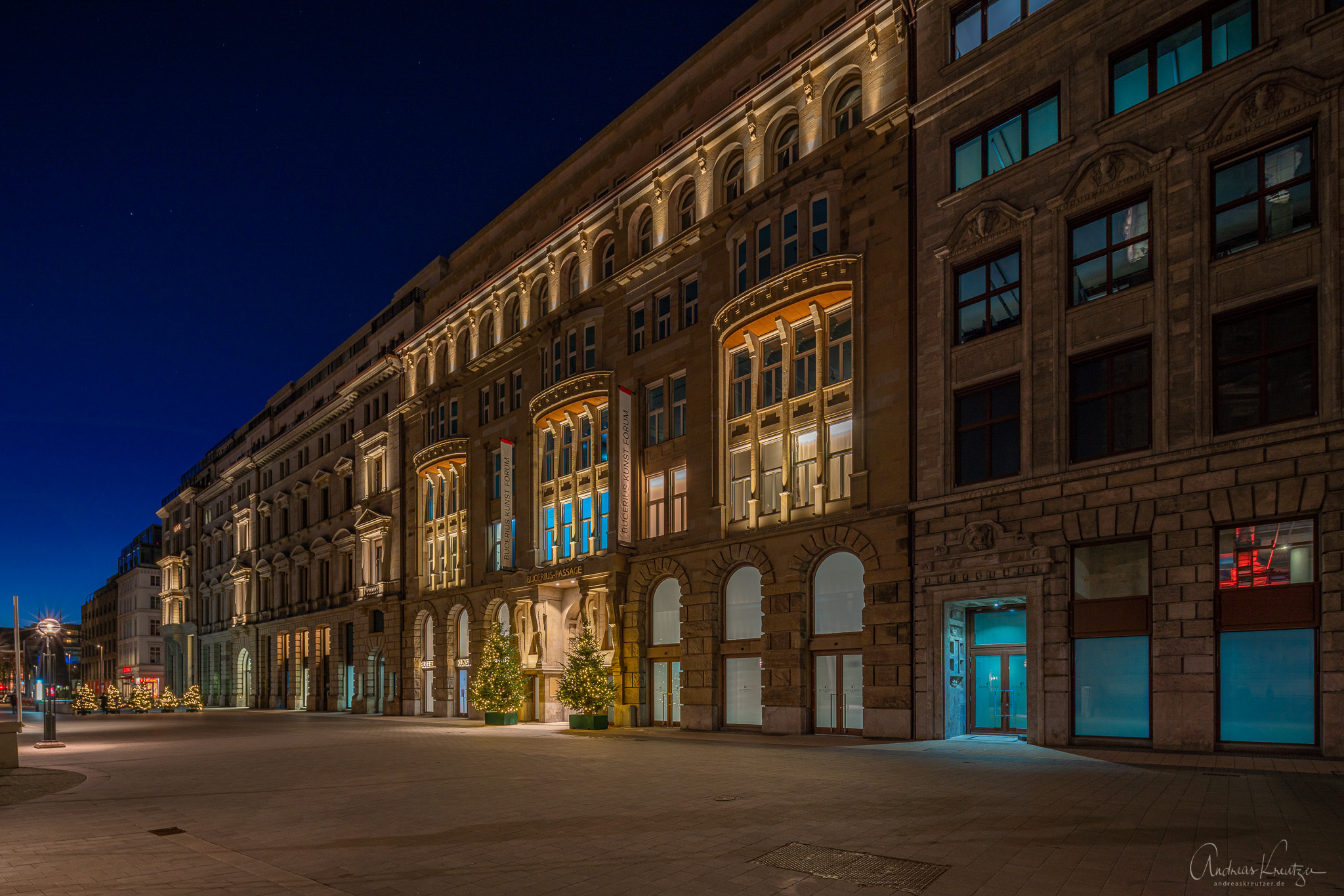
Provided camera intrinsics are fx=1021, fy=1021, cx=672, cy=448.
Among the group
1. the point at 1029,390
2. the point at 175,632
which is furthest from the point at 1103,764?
the point at 175,632

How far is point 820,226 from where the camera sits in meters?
31.5

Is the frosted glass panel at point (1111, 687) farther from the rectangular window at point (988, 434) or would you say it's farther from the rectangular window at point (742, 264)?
the rectangular window at point (742, 264)

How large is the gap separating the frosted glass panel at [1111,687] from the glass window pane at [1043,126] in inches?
478

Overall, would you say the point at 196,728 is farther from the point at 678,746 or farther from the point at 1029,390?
the point at 1029,390

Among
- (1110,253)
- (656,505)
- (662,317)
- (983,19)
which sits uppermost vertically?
(983,19)

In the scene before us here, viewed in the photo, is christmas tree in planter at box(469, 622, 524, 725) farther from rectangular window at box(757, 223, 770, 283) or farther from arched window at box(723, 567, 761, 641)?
rectangular window at box(757, 223, 770, 283)

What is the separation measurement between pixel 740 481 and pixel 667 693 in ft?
27.7

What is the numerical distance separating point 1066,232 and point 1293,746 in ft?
40.2

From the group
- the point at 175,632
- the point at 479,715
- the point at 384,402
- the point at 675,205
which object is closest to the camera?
the point at 675,205

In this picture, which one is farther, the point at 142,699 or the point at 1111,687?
the point at 142,699

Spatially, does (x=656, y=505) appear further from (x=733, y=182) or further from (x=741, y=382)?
(x=733, y=182)

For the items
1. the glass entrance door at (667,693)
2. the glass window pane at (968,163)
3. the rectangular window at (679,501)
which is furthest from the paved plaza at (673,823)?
the glass window pane at (968,163)

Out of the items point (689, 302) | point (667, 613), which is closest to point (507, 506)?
point (667, 613)

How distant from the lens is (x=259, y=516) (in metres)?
83.4
